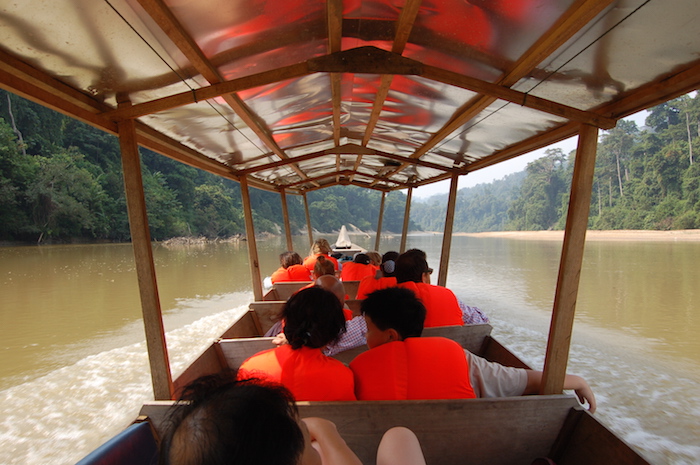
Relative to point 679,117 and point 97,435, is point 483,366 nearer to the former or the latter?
point 97,435

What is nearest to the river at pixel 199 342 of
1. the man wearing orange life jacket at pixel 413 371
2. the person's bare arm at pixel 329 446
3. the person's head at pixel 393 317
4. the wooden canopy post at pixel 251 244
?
the wooden canopy post at pixel 251 244

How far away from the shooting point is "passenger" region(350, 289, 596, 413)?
1689mm

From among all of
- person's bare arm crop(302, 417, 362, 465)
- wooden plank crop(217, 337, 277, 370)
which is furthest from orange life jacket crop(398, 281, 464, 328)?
person's bare arm crop(302, 417, 362, 465)

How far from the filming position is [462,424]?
1485 millimetres

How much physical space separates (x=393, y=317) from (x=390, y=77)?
137 centimetres

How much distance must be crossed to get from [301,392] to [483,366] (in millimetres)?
845

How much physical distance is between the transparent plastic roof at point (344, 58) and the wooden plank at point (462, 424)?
1.40m

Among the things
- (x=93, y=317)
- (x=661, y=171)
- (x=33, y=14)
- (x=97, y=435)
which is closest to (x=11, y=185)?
(x=93, y=317)

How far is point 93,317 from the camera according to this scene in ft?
23.3

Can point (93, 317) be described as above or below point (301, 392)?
below

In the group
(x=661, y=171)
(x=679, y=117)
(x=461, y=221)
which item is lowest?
(x=461, y=221)

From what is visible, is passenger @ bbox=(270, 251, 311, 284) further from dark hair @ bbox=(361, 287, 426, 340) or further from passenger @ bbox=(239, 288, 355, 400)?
passenger @ bbox=(239, 288, 355, 400)

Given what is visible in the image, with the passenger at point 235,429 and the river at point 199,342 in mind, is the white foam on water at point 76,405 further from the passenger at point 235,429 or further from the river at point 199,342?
the passenger at point 235,429

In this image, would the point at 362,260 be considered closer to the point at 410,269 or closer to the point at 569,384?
the point at 410,269
